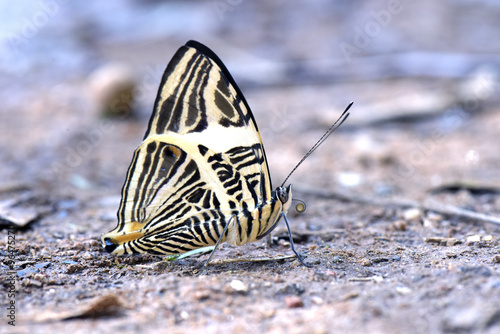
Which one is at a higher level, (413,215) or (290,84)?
(290,84)

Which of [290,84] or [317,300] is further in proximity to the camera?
[290,84]

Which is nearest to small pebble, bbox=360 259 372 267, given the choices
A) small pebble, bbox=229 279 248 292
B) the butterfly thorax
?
the butterfly thorax

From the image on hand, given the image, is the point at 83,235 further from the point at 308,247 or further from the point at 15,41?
the point at 15,41

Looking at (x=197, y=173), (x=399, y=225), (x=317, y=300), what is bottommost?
(x=317, y=300)

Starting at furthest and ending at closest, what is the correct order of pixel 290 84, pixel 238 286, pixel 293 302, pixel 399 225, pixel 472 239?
pixel 290 84
pixel 399 225
pixel 472 239
pixel 238 286
pixel 293 302

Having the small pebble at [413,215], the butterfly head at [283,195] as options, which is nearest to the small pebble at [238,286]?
the butterfly head at [283,195]

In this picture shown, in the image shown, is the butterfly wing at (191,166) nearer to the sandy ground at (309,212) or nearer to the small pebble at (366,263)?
the sandy ground at (309,212)

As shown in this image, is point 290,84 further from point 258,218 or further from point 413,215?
point 258,218

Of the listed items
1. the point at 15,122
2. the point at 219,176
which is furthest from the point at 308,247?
the point at 15,122

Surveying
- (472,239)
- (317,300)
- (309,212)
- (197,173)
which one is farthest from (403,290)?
(309,212)
